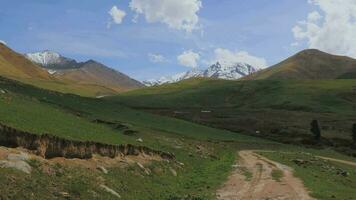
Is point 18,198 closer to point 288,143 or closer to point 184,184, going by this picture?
point 184,184

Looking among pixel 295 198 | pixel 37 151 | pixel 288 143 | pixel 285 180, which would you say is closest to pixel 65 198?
pixel 37 151

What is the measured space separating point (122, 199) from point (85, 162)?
17.0 feet

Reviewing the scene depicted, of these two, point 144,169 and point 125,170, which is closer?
point 125,170

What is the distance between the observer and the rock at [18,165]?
22.9m

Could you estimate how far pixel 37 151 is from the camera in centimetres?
2688

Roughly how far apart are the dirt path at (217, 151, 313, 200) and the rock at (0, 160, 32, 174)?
1289 cm

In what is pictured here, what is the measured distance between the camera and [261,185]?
126ft

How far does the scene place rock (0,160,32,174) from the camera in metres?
22.9

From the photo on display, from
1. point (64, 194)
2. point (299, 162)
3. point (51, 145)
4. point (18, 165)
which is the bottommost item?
point (64, 194)

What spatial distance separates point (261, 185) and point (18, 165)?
66.7 ft

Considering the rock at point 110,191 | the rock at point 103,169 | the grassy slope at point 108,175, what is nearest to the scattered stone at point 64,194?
the grassy slope at point 108,175

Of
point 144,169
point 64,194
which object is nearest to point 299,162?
point 144,169

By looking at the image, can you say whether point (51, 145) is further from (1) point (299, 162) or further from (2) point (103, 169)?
(1) point (299, 162)

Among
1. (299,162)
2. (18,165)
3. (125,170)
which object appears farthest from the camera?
(299,162)
